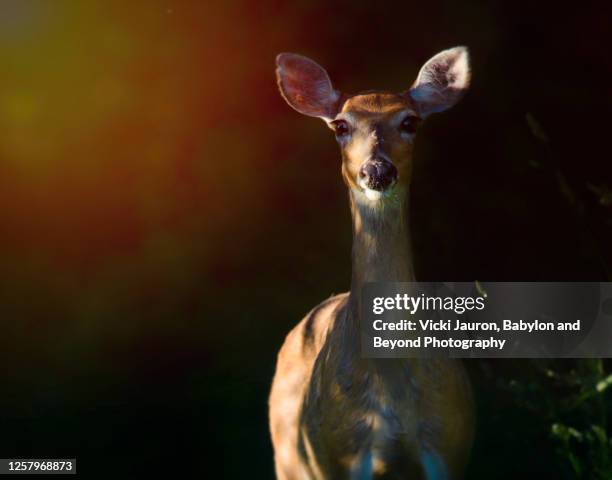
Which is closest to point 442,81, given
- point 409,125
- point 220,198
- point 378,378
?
point 409,125

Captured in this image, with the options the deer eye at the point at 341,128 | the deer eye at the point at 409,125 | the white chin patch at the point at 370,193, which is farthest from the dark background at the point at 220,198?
the white chin patch at the point at 370,193

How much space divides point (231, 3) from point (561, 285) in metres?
2.80

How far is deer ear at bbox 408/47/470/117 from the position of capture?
4.99 meters

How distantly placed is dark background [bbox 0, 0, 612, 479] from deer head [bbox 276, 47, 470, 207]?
215 cm

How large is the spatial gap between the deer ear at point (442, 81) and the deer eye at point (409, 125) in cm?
29

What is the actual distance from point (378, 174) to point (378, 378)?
0.82 m

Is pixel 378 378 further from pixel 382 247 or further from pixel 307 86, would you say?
pixel 307 86

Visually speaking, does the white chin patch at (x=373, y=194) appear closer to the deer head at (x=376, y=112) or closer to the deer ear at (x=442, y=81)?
the deer head at (x=376, y=112)

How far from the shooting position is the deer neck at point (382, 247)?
459cm

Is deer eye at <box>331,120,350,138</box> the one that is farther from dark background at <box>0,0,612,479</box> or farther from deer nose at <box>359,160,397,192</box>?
dark background at <box>0,0,612,479</box>

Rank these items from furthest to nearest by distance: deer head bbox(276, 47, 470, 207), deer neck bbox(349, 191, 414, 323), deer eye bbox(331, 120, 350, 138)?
deer eye bbox(331, 120, 350, 138), deer neck bbox(349, 191, 414, 323), deer head bbox(276, 47, 470, 207)

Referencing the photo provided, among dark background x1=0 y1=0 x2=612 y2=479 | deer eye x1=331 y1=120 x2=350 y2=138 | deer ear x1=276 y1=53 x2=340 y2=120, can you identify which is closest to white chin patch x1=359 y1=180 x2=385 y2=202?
deer eye x1=331 y1=120 x2=350 y2=138

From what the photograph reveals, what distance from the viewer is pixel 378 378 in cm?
451

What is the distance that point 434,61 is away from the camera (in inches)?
196
